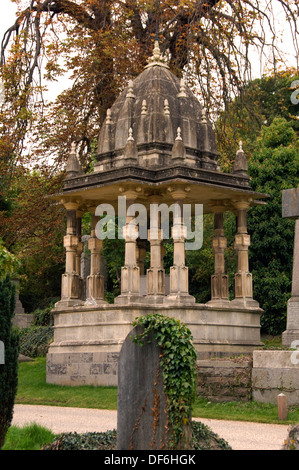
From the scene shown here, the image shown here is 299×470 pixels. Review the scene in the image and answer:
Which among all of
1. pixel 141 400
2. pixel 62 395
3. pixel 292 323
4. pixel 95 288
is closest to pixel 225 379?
pixel 292 323

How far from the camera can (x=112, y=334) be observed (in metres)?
18.7

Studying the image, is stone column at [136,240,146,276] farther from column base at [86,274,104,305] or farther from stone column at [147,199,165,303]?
stone column at [147,199,165,303]

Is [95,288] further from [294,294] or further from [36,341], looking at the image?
[294,294]

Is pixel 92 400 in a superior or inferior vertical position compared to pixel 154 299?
inferior

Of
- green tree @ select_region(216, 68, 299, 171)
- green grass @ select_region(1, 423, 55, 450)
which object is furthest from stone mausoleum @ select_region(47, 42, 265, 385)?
green grass @ select_region(1, 423, 55, 450)

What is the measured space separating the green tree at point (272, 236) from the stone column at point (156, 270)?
6.15m

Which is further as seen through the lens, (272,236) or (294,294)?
(272,236)

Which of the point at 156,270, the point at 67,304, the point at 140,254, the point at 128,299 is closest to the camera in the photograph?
the point at 128,299

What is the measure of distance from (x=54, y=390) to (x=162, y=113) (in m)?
7.51

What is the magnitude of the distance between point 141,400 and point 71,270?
12913 mm

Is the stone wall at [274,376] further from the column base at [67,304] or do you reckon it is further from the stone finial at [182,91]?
the stone finial at [182,91]

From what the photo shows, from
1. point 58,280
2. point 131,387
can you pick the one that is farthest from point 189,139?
point 58,280

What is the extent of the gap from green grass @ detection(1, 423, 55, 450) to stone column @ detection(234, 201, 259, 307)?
10978mm
